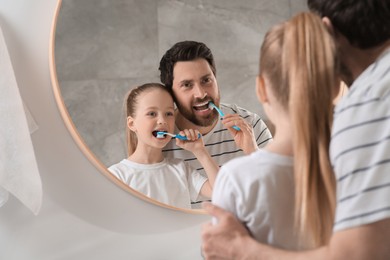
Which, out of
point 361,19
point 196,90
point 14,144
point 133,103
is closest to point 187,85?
point 196,90

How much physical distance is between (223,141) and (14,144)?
484mm

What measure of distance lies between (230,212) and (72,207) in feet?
1.62

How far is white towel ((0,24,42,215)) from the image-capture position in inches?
39.9

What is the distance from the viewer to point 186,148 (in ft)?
4.09

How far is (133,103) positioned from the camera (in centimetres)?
118

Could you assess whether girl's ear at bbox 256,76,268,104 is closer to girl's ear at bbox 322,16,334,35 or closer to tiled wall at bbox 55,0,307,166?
girl's ear at bbox 322,16,334,35

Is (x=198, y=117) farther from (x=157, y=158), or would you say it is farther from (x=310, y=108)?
(x=310, y=108)

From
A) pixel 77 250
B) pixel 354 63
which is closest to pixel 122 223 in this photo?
pixel 77 250

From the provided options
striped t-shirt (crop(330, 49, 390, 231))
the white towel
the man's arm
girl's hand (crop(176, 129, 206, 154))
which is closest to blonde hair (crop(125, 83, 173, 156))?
girl's hand (crop(176, 129, 206, 154))

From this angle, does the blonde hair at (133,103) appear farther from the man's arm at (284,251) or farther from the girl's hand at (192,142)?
the man's arm at (284,251)

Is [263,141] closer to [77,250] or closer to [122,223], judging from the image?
[122,223]

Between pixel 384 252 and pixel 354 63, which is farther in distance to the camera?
pixel 354 63

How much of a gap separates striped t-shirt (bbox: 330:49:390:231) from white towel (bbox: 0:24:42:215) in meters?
0.61

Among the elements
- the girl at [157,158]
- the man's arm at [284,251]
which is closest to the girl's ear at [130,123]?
the girl at [157,158]
